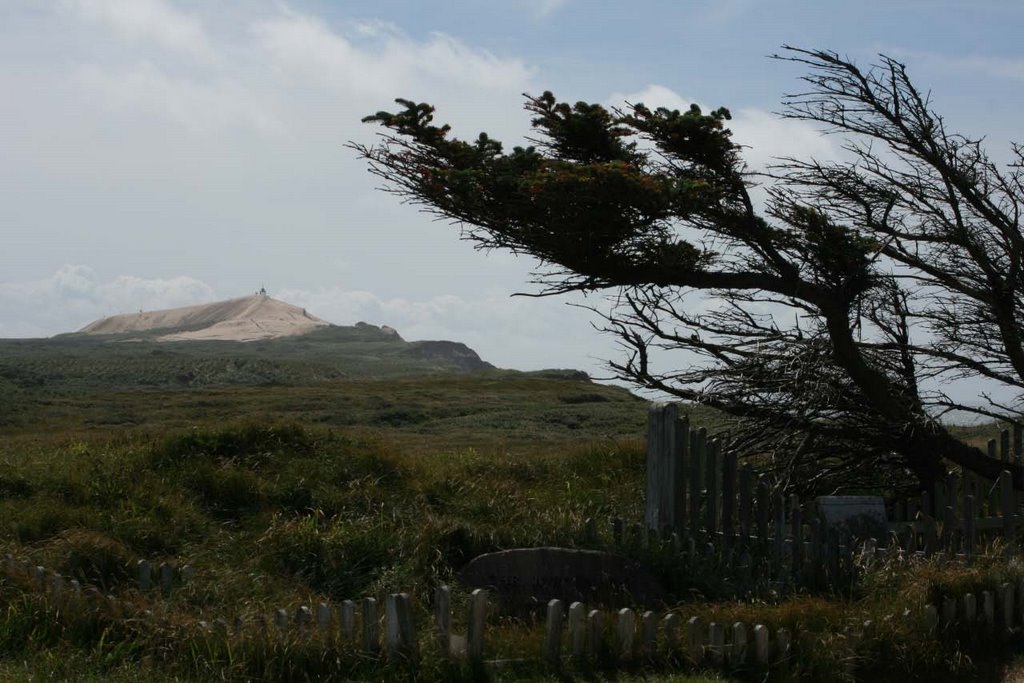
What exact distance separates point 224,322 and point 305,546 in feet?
540

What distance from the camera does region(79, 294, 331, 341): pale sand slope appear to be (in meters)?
154

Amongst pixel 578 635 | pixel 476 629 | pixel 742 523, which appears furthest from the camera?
pixel 742 523

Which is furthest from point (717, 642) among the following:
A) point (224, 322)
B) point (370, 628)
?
point (224, 322)

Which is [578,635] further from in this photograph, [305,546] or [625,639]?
[305,546]

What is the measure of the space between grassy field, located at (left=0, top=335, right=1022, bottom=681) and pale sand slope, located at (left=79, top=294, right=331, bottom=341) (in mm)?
135125

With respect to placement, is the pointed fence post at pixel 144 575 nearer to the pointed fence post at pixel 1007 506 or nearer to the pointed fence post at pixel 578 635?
the pointed fence post at pixel 578 635

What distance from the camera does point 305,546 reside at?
946cm

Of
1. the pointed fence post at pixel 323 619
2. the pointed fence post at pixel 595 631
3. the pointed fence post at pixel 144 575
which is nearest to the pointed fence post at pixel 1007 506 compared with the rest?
the pointed fence post at pixel 595 631

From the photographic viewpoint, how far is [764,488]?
954 centimetres

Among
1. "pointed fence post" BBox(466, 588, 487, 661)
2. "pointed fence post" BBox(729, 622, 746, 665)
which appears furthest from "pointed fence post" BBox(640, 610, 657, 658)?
"pointed fence post" BBox(466, 588, 487, 661)

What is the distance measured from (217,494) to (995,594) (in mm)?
7423

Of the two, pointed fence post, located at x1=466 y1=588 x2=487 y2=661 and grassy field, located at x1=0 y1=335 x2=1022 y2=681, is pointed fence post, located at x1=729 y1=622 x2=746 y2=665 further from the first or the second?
pointed fence post, located at x1=466 y1=588 x2=487 y2=661

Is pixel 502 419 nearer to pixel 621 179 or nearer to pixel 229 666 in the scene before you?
pixel 621 179

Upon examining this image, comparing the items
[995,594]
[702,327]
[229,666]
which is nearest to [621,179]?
[702,327]
